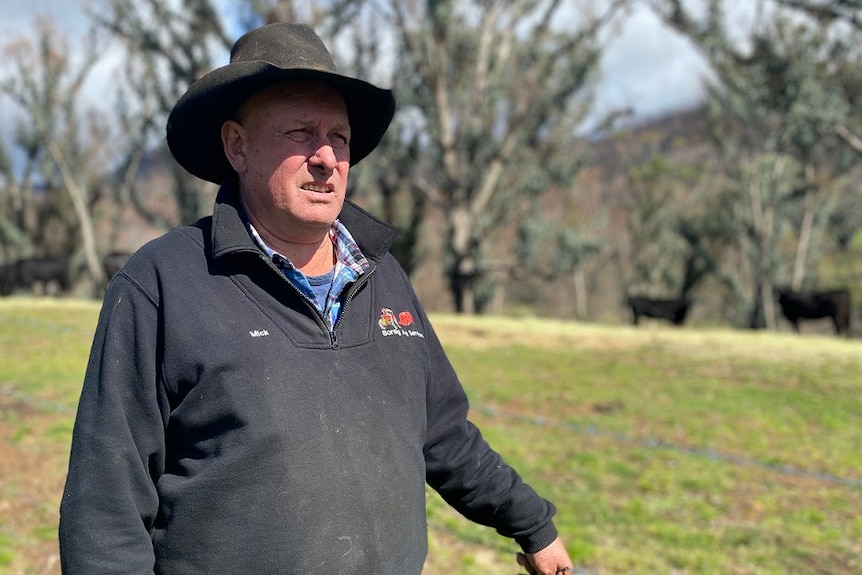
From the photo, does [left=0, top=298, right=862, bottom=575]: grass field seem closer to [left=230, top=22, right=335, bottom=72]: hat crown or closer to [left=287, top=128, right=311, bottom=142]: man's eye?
[left=287, top=128, right=311, bottom=142]: man's eye

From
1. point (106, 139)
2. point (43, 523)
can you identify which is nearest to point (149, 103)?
point (106, 139)

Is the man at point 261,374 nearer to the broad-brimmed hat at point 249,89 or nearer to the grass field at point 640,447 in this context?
the broad-brimmed hat at point 249,89

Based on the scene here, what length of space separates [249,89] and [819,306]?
72.2 ft

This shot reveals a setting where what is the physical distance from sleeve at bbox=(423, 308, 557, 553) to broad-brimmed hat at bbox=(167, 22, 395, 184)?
64cm

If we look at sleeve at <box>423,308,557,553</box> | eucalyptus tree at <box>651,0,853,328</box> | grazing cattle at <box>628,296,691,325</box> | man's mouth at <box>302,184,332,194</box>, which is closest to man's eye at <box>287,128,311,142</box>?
man's mouth at <box>302,184,332,194</box>

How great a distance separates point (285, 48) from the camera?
6.36 feet

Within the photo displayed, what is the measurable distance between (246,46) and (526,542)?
1.52 metres

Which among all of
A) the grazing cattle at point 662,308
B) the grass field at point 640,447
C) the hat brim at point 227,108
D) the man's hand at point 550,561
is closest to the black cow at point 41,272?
the grass field at point 640,447

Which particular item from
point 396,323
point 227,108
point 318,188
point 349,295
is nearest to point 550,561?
point 396,323

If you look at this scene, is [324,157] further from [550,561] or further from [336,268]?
[550,561]

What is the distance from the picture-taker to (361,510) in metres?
1.80

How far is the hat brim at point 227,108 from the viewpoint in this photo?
1.84 m

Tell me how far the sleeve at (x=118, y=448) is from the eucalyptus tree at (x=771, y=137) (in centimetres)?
1964

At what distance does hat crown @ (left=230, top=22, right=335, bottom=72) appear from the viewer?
191 centimetres
